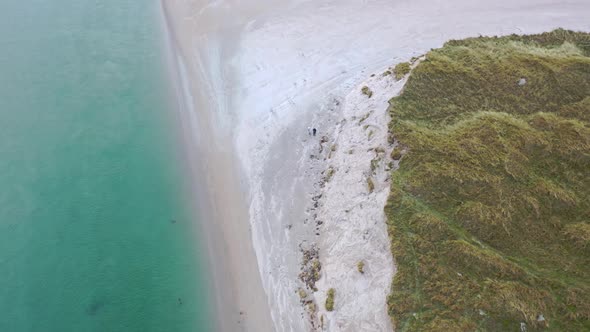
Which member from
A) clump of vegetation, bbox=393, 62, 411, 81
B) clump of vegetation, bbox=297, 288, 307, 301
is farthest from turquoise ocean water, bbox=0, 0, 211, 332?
clump of vegetation, bbox=393, 62, 411, 81

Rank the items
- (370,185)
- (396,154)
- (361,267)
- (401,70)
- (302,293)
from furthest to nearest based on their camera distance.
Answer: (401,70) < (396,154) < (370,185) < (302,293) < (361,267)

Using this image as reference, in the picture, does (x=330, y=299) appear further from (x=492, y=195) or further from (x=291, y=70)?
(x=291, y=70)

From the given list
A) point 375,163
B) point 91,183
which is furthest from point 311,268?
point 91,183

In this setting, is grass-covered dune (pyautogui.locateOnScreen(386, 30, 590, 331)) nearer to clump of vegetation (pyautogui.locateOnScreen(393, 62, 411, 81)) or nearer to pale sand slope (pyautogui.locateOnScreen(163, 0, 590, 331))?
clump of vegetation (pyautogui.locateOnScreen(393, 62, 411, 81))

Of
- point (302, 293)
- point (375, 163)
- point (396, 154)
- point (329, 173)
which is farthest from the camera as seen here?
point (329, 173)

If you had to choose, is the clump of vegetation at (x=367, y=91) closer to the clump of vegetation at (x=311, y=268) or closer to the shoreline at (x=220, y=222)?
the shoreline at (x=220, y=222)

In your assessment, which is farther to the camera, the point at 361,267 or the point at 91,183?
the point at 91,183
